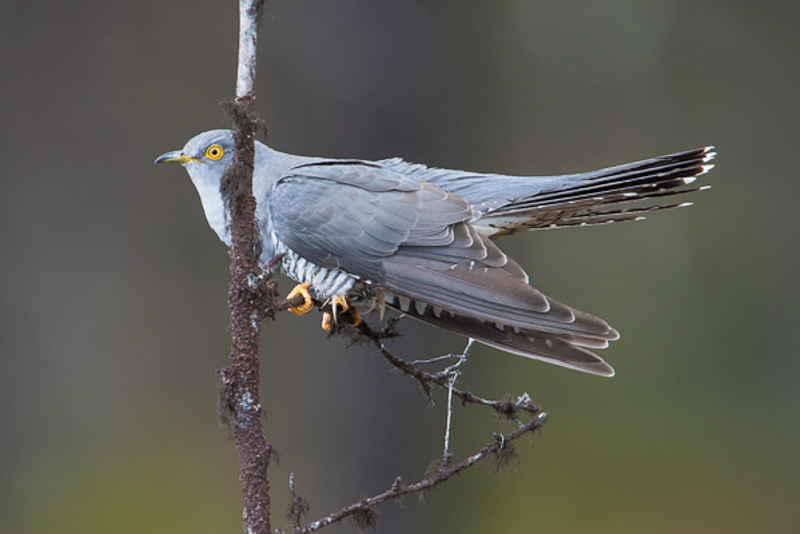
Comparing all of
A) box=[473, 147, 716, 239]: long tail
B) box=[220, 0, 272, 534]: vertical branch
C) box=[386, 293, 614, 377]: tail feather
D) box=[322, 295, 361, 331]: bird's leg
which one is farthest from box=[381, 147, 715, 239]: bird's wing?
box=[220, 0, 272, 534]: vertical branch

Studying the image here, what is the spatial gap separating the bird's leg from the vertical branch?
605 millimetres

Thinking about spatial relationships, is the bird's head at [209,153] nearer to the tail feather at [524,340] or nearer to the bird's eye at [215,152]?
the bird's eye at [215,152]

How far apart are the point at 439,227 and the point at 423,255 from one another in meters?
0.09

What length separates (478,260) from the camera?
2027 mm

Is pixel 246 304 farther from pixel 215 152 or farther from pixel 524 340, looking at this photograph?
pixel 215 152

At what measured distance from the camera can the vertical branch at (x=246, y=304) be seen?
1.48 m

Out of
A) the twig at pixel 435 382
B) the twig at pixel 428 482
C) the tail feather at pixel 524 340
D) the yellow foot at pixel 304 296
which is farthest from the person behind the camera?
the yellow foot at pixel 304 296

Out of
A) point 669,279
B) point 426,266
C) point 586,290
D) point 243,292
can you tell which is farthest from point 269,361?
point 243,292

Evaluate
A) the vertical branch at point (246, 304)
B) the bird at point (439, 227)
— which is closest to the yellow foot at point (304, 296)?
the bird at point (439, 227)

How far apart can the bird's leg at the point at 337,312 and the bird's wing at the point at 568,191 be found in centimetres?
47

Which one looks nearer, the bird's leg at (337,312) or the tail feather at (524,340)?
the tail feather at (524,340)

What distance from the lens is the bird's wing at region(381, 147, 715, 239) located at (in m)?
1.98

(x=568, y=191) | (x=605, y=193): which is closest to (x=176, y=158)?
(x=568, y=191)

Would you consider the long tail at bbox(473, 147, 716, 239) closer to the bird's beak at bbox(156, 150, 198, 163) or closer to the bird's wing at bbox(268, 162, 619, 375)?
the bird's wing at bbox(268, 162, 619, 375)
